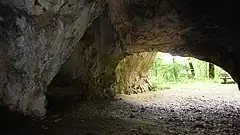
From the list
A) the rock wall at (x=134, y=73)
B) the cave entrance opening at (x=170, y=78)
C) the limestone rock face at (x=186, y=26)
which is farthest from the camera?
the cave entrance opening at (x=170, y=78)

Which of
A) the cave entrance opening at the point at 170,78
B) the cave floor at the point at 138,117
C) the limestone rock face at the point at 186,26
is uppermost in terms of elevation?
the limestone rock face at the point at 186,26

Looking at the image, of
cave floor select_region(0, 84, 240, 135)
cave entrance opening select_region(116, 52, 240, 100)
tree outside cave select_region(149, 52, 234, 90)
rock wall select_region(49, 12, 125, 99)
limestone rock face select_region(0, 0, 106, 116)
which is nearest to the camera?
limestone rock face select_region(0, 0, 106, 116)

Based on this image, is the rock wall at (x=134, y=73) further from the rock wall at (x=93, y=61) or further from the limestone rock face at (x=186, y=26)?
the limestone rock face at (x=186, y=26)

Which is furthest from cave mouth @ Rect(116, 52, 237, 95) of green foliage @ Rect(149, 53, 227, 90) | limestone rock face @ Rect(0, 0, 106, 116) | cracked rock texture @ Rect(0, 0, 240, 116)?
limestone rock face @ Rect(0, 0, 106, 116)

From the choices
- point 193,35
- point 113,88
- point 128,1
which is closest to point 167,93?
point 113,88

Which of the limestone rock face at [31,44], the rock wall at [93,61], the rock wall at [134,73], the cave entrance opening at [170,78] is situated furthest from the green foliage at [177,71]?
the limestone rock face at [31,44]

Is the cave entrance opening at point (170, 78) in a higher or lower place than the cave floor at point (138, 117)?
higher

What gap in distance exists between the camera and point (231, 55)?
222 inches

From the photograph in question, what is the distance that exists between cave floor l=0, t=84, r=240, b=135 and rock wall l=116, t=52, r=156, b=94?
1.22ft

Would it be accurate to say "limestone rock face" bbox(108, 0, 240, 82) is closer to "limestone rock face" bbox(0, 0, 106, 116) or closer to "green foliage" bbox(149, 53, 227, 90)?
"limestone rock face" bbox(0, 0, 106, 116)

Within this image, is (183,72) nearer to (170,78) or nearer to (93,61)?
(170,78)

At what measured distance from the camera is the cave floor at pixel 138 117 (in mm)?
3945

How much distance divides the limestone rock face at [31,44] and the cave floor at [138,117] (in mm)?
260

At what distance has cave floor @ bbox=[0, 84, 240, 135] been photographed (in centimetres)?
395
